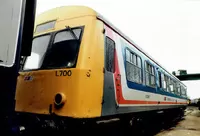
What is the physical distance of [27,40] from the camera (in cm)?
260

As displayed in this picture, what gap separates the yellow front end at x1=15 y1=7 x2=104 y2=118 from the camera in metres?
3.74

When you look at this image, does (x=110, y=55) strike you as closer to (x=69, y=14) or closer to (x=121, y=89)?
(x=121, y=89)

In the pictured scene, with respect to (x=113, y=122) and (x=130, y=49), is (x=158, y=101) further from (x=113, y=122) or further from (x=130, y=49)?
(x=113, y=122)

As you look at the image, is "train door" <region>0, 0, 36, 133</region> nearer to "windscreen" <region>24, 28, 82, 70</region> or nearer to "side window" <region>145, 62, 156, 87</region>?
"windscreen" <region>24, 28, 82, 70</region>

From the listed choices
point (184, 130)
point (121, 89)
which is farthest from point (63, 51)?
point (184, 130)

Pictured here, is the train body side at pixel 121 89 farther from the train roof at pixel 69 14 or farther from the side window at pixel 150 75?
the side window at pixel 150 75

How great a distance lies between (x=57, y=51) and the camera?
433 cm

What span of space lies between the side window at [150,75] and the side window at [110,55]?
2964 millimetres

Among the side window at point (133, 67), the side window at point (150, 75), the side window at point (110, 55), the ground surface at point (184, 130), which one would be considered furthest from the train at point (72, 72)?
the ground surface at point (184, 130)

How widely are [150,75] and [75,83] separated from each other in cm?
495

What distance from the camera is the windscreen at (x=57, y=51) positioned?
414cm

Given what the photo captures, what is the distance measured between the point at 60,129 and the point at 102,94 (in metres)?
1.00

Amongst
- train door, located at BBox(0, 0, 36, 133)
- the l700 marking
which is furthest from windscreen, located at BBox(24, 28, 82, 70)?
train door, located at BBox(0, 0, 36, 133)

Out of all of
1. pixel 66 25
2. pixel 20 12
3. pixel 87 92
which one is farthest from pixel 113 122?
pixel 20 12
